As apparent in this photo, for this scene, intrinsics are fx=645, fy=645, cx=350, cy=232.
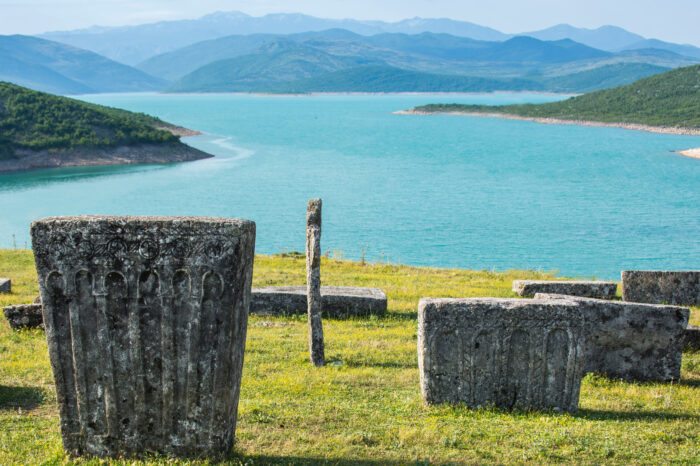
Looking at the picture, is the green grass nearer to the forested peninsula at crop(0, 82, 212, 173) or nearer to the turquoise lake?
the turquoise lake

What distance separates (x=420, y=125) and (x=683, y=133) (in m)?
63.9

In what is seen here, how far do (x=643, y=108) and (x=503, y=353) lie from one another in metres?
159

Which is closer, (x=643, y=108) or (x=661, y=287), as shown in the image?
(x=661, y=287)

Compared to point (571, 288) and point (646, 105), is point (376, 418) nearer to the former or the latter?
point (571, 288)

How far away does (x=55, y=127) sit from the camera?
8594 cm

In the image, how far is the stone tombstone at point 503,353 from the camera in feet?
26.7

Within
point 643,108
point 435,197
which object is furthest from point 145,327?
point 643,108

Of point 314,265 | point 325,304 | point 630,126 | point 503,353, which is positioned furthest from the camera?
point 630,126

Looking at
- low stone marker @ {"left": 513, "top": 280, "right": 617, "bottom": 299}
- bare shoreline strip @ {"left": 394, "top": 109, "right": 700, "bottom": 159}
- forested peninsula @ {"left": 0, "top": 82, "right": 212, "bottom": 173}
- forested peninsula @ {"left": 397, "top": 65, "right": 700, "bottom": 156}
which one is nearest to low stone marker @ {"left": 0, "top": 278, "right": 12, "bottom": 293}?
low stone marker @ {"left": 513, "top": 280, "right": 617, "bottom": 299}

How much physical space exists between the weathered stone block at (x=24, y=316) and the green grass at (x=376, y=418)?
0.27m

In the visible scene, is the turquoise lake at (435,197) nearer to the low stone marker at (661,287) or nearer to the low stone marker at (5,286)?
the low stone marker at (661,287)

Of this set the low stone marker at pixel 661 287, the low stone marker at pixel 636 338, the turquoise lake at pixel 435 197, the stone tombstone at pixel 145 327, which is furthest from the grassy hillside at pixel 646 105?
the stone tombstone at pixel 145 327

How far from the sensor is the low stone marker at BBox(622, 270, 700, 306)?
15.1m

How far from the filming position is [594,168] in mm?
91188
